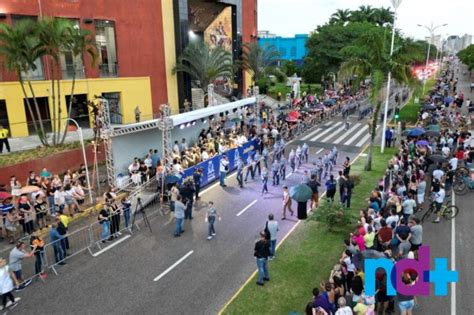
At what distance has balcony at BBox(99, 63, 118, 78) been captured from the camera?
2942 cm

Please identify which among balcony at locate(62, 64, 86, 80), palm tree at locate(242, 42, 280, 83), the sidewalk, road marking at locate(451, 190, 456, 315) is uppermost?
palm tree at locate(242, 42, 280, 83)

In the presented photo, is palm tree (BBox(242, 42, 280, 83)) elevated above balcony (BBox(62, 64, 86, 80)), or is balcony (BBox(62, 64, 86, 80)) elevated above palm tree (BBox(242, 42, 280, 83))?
palm tree (BBox(242, 42, 280, 83))

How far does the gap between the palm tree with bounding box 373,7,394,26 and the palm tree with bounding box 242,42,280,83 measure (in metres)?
46.7

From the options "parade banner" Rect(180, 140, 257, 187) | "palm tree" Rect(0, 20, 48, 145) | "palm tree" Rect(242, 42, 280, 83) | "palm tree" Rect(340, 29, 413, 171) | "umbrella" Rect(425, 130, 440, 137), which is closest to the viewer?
"parade banner" Rect(180, 140, 257, 187)

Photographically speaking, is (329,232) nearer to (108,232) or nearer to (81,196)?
(108,232)

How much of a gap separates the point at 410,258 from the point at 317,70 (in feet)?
204

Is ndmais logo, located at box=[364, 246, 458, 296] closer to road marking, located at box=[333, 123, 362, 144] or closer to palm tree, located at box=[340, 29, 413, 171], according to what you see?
palm tree, located at box=[340, 29, 413, 171]

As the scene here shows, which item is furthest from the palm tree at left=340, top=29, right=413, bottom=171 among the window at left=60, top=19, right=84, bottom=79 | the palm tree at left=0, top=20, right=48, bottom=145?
the window at left=60, top=19, right=84, bottom=79

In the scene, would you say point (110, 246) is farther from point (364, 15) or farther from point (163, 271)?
point (364, 15)

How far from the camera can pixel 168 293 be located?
10727 mm

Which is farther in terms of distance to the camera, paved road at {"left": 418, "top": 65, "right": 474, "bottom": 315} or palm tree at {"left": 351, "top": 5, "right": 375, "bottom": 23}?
palm tree at {"left": 351, "top": 5, "right": 375, "bottom": 23}

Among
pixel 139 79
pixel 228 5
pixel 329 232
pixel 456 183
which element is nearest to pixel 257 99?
pixel 139 79

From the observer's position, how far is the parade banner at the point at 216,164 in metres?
19.2

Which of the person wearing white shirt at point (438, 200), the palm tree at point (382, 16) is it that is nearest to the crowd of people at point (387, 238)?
the person wearing white shirt at point (438, 200)
